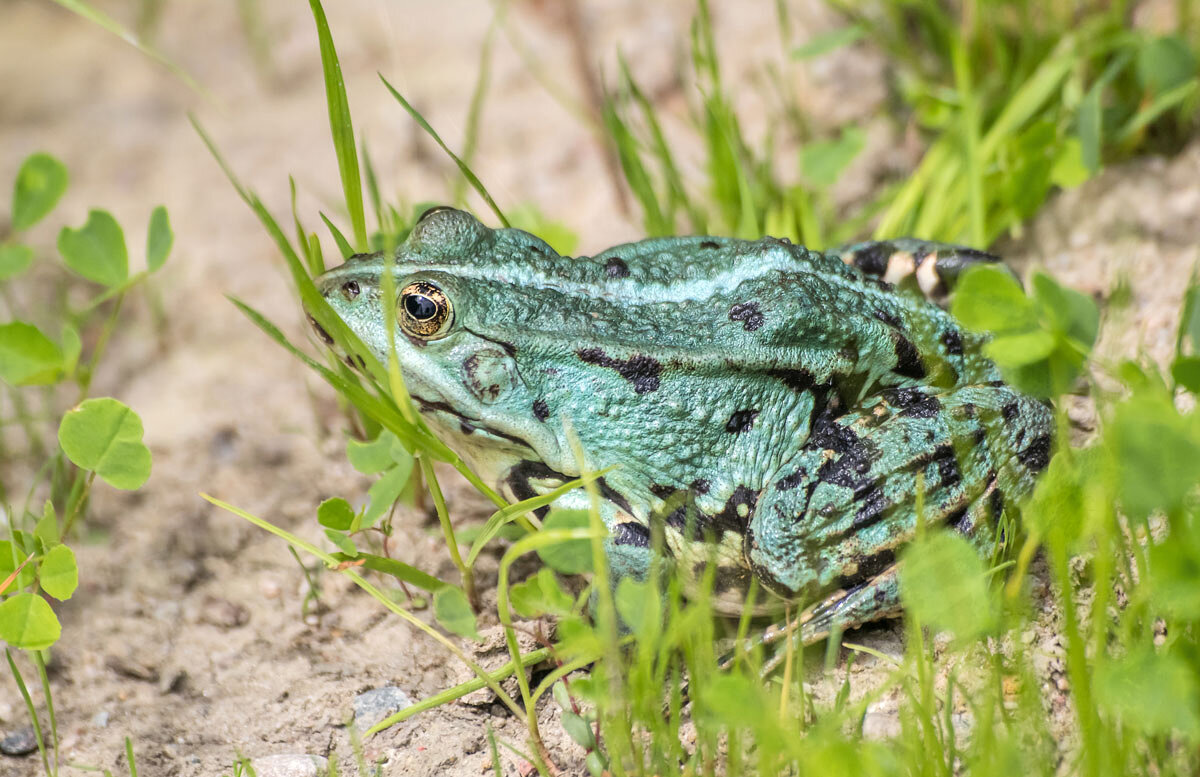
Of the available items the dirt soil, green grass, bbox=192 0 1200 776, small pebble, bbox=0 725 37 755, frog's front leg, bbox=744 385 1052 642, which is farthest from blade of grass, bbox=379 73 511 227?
small pebble, bbox=0 725 37 755

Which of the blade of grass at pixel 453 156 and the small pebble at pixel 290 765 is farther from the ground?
the blade of grass at pixel 453 156

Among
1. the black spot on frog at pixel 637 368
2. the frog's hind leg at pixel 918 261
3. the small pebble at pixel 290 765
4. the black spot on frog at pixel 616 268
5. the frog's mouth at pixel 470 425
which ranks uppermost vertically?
the frog's hind leg at pixel 918 261

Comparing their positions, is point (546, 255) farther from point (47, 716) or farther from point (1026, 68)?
point (1026, 68)

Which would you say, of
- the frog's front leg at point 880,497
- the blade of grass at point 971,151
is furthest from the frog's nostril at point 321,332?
the blade of grass at point 971,151

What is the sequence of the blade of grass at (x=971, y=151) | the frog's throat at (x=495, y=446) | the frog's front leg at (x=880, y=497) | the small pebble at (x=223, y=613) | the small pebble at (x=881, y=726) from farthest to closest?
the blade of grass at (x=971, y=151), the small pebble at (x=223, y=613), the frog's throat at (x=495, y=446), the frog's front leg at (x=880, y=497), the small pebble at (x=881, y=726)

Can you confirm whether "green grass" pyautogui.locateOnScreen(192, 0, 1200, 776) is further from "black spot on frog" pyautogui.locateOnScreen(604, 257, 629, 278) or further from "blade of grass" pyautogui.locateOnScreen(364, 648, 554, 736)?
"black spot on frog" pyautogui.locateOnScreen(604, 257, 629, 278)

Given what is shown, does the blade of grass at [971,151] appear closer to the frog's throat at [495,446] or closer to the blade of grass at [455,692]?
the frog's throat at [495,446]

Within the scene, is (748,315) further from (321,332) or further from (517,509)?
(321,332)

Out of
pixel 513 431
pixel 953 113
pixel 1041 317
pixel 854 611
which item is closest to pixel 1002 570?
pixel 854 611
